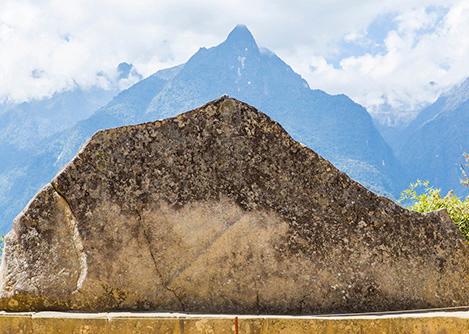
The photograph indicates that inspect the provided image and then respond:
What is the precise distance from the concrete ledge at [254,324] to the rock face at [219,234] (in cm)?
41

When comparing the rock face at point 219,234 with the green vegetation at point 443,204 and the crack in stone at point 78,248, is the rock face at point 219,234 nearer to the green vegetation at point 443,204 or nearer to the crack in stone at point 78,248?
the crack in stone at point 78,248

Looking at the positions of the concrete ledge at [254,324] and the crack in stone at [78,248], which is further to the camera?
the crack in stone at [78,248]

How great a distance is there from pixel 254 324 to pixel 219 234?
2.82ft

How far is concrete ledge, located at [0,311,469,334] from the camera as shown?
499 cm

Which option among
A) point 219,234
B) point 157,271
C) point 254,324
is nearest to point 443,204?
point 219,234

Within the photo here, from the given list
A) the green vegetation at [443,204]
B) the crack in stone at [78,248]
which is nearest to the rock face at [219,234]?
the crack in stone at [78,248]

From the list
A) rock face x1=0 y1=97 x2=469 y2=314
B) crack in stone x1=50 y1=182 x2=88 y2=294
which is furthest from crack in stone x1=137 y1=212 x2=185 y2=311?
crack in stone x1=50 y1=182 x2=88 y2=294

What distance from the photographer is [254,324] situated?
5.01 m

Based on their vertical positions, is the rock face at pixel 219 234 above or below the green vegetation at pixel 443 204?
below

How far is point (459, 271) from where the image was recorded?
19.0ft

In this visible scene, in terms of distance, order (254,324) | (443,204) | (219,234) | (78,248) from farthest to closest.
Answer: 1. (443,204)
2. (219,234)
3. (78,248)
4. (254,324)

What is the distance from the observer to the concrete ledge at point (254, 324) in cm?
499

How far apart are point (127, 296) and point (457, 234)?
2.64 meters

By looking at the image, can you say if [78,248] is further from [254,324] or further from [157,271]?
[254,324]
